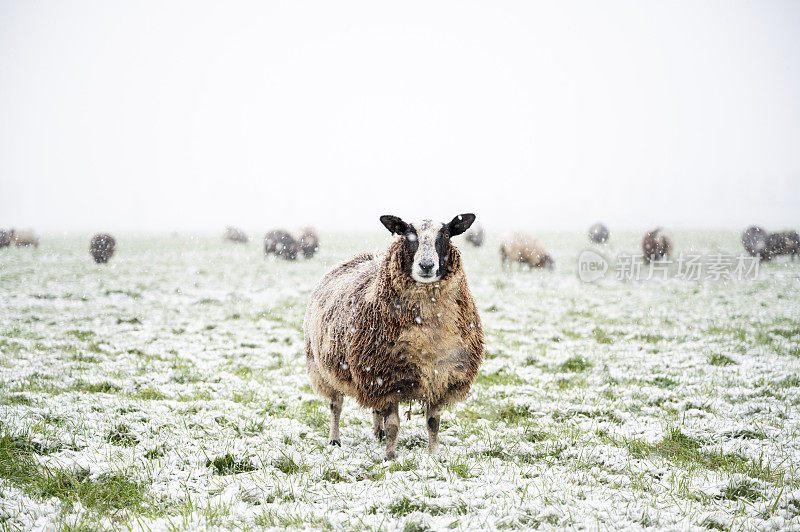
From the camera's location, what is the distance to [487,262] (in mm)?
25500

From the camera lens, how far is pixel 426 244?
4.39 metres

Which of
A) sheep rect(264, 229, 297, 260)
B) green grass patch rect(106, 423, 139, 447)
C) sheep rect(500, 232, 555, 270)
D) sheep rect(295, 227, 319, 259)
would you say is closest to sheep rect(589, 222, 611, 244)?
sheep rect(500, 232, 555, 270)

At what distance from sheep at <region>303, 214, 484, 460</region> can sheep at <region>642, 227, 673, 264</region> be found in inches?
833

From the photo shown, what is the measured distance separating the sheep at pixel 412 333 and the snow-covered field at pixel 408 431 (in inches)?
23.6

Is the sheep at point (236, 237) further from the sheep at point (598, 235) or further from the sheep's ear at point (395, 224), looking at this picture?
the sheep's ear at point (395, 224)

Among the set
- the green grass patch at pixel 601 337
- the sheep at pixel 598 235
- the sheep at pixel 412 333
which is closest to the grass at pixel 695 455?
the sheep at pixel 412 333

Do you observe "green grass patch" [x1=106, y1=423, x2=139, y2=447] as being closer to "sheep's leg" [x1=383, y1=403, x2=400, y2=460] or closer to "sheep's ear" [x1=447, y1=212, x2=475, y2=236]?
"sheep's leg" [x1=383, y1=403, x2=400, y2=460]

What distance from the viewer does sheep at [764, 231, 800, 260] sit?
77.0ft

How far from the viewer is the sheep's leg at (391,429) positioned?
4559mm

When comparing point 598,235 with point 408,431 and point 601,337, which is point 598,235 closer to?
point 601,337

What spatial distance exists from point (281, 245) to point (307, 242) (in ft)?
4.83

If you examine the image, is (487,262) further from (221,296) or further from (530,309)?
(221,296)

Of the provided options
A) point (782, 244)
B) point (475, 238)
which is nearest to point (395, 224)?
point (782, 244)

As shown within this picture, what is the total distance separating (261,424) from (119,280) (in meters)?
15.1
